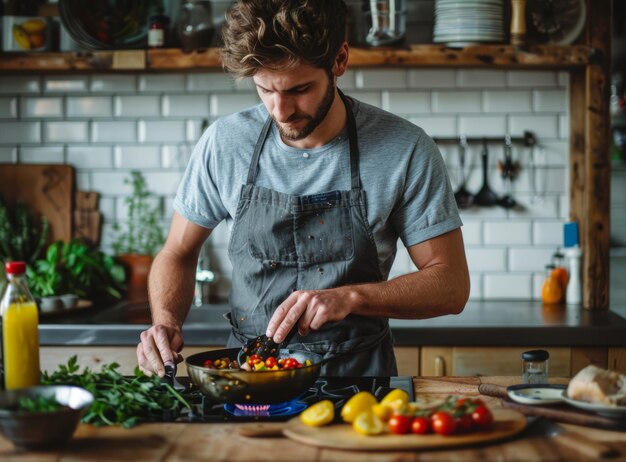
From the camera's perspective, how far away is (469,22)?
3.84 m

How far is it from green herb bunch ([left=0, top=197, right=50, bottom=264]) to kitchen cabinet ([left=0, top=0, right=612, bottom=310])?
694 millimetres

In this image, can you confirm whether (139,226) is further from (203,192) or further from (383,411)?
(383,411)

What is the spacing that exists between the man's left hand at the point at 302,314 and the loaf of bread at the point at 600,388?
25.2 inches

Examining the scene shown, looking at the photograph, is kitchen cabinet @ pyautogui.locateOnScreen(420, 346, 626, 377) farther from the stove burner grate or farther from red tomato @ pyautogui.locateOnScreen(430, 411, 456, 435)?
red tomato @ pyautogui.locateOnScreen(430, 411, 456, 435)

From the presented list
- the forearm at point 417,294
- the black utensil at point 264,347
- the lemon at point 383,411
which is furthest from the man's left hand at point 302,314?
the lemon at point 383,411

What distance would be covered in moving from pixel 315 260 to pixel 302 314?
0.53 metres

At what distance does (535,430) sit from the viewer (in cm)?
195

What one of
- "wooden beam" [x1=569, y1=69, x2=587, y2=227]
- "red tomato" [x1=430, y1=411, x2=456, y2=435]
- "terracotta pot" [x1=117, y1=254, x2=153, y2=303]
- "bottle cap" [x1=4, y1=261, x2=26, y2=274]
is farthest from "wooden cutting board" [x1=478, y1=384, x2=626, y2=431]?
"terracotta pot" [x1=117, y1=254, x2=153, y2=303]

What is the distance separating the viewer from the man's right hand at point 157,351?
2346 mm

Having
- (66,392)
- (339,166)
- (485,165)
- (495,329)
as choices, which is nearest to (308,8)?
(339,166)

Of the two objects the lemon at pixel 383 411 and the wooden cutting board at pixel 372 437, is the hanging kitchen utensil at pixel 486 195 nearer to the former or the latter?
the wooden cutting board at pixel 372 437

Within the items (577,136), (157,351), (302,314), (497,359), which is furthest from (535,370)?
(577,136)

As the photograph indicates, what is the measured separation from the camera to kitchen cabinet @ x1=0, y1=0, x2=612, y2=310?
386cm

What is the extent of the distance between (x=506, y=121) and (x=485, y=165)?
0.79ft
